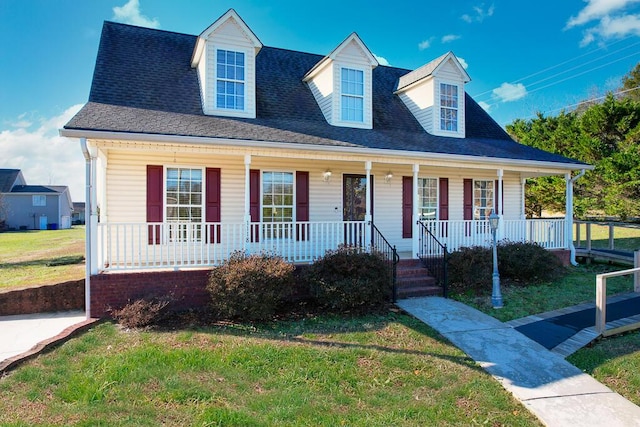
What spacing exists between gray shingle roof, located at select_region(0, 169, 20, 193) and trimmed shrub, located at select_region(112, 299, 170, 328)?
4195cm

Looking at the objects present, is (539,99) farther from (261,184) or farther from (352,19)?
(261,184)

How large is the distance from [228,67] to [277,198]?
148 inches

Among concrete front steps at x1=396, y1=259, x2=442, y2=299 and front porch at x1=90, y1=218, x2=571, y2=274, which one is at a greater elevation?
front porch at x1=90, y1=218, x2=571, y2=274

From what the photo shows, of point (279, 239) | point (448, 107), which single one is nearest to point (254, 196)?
point (279, 239)

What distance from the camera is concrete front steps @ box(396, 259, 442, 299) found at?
8.74 m

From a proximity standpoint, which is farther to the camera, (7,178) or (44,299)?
(7,178)

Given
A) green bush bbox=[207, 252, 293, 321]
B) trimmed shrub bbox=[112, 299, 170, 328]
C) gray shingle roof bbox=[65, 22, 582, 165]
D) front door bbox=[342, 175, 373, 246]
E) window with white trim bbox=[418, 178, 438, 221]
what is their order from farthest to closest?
window with white trim bbox=[418, 178, 438, 221] < front door bbox=[342, 175, 373, 246] < gray shingle roof bbox=[65, 22, 582, 165] < green bush bbox=[207, 252, 293, 321] < trimmed shrub bbox=[112, 299, 170, 328]

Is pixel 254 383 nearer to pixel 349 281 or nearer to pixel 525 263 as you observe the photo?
pixel 349 281

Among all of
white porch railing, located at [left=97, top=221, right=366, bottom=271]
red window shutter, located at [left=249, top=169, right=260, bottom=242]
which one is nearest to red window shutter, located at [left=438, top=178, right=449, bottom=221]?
white porch railing, located at [left=97, top=221, right=366, bottom=271]

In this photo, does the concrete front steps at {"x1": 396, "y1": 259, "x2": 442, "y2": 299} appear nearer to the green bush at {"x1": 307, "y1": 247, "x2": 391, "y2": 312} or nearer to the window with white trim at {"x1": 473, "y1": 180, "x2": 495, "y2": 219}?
the green bush at {"x1": 307, "y1": 247, "x2": 391, "y2": 312}

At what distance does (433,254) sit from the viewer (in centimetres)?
1018

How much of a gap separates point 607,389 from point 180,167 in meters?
9.12

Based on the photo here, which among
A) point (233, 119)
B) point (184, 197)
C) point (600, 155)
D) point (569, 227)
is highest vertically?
point (600, 155)

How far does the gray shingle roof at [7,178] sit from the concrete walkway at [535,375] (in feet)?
152
